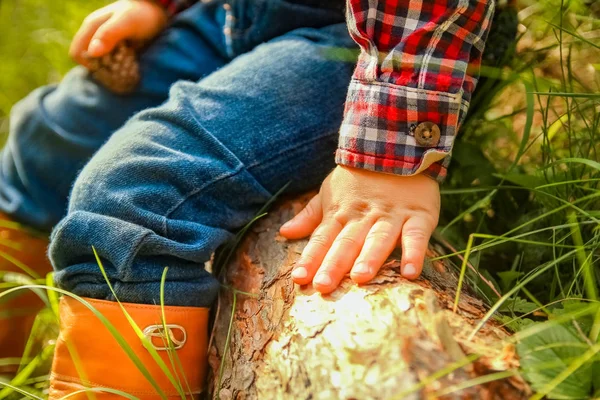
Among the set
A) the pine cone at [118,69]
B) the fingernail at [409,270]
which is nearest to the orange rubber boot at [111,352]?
the fingernail at [409,270]

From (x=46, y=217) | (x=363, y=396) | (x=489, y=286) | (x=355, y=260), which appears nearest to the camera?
(x=363, y=396)

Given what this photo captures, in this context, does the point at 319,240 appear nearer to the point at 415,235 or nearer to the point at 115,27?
the point at 415,235

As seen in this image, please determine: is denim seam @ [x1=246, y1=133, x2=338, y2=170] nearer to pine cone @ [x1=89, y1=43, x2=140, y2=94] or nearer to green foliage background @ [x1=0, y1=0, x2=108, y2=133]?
pine cone @ [x1=89, y1=43, x2=140, y2=94]

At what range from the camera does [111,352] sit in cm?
95

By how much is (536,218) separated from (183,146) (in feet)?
2.03

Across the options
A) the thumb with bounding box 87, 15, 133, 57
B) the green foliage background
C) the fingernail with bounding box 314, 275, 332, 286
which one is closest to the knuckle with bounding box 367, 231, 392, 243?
the fingernail with bounding box 314, 275, 332, 286

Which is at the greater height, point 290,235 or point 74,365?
point 290,235

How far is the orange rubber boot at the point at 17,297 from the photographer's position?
1332mm

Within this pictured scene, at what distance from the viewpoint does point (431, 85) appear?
0.94m

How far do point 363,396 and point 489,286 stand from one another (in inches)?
17.4

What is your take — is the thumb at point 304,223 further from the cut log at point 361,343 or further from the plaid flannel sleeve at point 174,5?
the plaid flannel sleeve at point 174,5

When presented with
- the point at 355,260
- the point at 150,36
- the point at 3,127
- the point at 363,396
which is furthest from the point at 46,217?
the point at 363,396

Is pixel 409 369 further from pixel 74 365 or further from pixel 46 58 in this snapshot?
pixel 46 58

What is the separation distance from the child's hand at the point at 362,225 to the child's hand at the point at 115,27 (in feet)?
2.11
